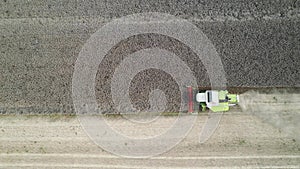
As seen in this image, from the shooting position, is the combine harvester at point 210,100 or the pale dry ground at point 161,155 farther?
the pale dry ground at point 161,155

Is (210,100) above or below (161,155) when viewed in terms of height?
above

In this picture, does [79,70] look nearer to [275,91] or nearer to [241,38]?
[241,38]

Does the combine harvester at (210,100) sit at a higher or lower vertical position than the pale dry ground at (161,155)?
higher

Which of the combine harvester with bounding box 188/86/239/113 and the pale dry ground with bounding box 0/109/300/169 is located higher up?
the combine harvester with bounding box 188/86/239/113

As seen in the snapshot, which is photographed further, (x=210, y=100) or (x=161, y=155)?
(x=161, y=155)

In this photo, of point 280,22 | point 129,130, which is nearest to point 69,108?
point 129,130
